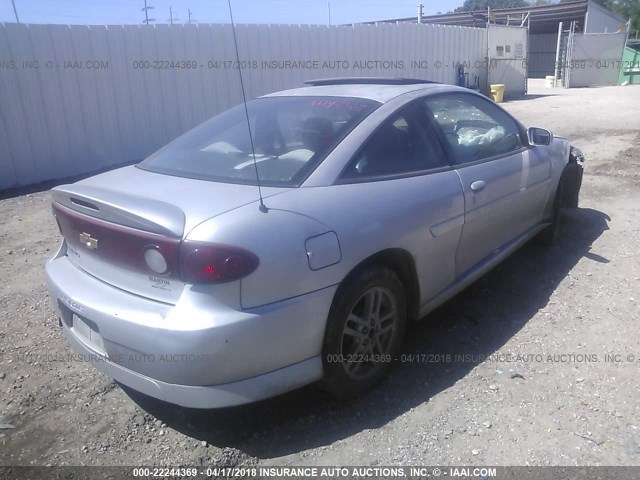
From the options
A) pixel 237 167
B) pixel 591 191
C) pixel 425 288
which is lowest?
pixel 591 191

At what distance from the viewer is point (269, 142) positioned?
3.32 meters

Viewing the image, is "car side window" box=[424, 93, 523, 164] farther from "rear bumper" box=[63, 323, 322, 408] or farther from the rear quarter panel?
"rear bumper" box=[63, 323, 322, 408]

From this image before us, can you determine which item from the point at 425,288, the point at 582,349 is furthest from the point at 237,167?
the point at 582,349

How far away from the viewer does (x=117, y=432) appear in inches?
113

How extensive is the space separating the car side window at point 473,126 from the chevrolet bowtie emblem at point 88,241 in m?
2.21

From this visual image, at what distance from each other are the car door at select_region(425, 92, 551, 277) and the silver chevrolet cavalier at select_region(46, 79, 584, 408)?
20mm

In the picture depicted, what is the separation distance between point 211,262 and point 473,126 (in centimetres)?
286

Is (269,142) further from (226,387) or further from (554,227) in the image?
(554,227)

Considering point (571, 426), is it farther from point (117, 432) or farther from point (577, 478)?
point (117, 432)

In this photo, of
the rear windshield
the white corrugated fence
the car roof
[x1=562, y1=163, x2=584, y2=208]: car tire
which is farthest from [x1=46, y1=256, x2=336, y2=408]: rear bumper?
the white corrugated fence

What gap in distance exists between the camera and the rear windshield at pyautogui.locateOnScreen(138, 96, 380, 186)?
2.97 meters

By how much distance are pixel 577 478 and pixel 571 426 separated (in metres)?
0.36

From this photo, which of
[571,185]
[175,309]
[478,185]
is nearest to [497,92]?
[571,185]

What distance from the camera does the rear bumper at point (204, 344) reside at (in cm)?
237
